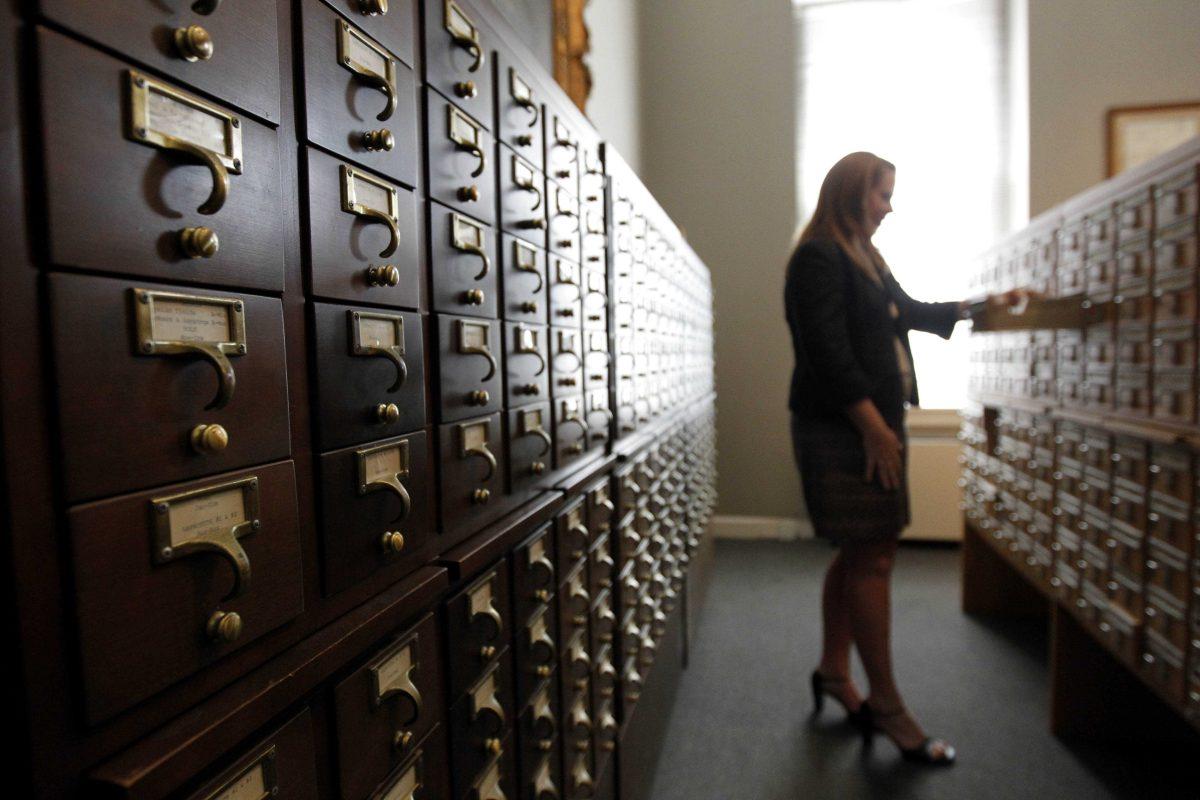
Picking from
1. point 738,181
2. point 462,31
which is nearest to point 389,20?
point 462,31

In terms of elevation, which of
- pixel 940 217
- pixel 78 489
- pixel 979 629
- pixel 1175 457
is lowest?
pixel 979 629

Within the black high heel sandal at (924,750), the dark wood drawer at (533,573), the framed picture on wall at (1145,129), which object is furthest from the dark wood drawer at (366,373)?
the framed picture on wall at (1145,129)

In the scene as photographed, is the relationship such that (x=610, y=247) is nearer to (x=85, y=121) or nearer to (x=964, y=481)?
(x=85, y=121)

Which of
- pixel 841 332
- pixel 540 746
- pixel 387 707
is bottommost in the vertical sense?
pixel 540 746

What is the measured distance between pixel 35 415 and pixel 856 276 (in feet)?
6.16

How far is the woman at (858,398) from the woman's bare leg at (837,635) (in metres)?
0.08

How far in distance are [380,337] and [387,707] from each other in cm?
33

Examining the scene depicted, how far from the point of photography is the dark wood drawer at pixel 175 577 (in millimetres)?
402

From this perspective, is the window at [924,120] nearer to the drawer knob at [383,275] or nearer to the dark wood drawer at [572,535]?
the dark wood drawer at [572,535]

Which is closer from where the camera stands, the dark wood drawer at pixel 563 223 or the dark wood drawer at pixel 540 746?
the dark wood drawer at pixel 540 746

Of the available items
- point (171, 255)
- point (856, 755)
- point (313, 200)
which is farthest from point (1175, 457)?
point (171, 255)

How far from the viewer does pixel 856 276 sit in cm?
198

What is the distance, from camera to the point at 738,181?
4539 millimetres

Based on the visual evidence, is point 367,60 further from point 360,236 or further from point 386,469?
point 386,469
